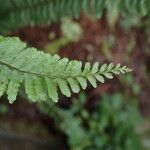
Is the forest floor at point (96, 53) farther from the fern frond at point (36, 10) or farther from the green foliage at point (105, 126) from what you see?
the fern frond at point (36, 10)

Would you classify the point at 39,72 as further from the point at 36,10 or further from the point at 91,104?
the point at 91,104

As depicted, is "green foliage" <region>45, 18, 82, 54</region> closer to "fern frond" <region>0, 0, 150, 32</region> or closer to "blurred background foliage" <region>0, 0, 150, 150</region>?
"blurred background foliage" <region>0, 0, 150, 150</region>

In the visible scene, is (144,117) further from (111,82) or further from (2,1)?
(2,1)

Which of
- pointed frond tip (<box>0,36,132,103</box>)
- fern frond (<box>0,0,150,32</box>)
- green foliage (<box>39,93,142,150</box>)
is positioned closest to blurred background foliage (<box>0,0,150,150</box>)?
green foliage (<box>39,93,142,150</box>)

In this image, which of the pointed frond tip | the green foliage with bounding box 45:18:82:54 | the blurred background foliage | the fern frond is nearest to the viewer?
the pointed frond tip

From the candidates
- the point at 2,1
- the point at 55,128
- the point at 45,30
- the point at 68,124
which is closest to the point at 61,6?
the point at 2,1

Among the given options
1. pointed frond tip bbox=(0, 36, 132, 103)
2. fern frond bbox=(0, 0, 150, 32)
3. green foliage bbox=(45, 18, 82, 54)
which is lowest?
green foliage bbox=(45, 18, 82, 54)

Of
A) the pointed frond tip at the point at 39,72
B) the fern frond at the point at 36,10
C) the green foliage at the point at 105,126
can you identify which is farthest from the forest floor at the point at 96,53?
the pointed frond tip at the point at 39,72
